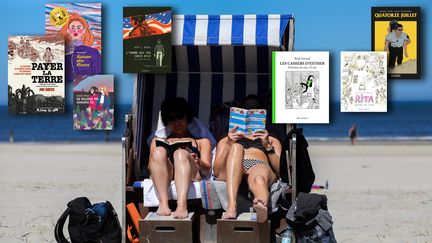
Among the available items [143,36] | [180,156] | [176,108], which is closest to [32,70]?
[143,36]

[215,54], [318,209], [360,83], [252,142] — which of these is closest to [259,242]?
[318,209]

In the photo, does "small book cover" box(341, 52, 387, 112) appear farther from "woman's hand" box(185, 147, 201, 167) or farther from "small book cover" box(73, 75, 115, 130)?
"small book cover" box(73, 75, 115, 130)

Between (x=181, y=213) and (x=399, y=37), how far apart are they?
1.85 metres

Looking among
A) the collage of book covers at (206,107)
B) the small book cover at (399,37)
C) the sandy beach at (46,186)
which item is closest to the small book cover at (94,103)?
the collage of book covers at (206,107)

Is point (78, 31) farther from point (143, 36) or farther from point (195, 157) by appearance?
point (195, 157)

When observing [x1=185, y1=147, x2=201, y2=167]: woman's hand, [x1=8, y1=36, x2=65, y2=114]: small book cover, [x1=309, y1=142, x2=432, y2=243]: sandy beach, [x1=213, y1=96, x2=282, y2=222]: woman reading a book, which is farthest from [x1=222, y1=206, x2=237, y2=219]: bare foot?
[x1=309, y1=142, x2=432, y2=243]: sandy beach

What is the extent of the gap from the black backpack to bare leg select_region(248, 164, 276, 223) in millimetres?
1118

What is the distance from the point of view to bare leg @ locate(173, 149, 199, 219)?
4.86 meters

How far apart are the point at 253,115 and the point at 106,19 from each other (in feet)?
4.49

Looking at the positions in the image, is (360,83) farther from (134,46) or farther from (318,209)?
(134,46)

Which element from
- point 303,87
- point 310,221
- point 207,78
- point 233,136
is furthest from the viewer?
point 207,78

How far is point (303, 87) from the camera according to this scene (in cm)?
422

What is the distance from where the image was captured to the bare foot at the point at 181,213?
4824mm

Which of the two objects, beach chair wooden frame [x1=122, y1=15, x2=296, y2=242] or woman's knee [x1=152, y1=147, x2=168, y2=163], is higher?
beach chair wooden frame [x1=122, y1=15, x2=296, y2=242]
